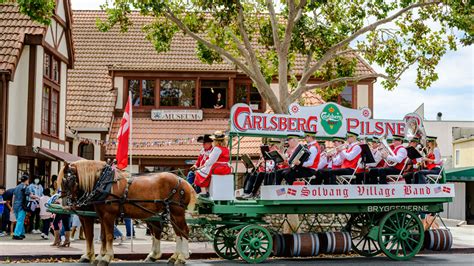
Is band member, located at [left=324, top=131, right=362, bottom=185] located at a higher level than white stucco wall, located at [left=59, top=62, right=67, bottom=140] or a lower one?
lower

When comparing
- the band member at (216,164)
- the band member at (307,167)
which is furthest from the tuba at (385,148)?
the band member at (216,164)

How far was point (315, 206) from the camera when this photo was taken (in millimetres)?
14898

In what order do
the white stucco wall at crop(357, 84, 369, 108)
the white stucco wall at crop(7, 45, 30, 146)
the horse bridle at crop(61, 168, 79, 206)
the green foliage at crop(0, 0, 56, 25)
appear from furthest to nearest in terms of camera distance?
1. the white stucco wall at crop(357, 84, 369, 108)
2. the white stucco wall at crop(7, 45, 30, 146)
3. the green foliage at crop(0, 0, 56, 25)
4. the horse bridle at crop(61, 168, 79, 206)

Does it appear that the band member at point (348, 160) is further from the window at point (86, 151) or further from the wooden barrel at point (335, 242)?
the window at point (86, 151)

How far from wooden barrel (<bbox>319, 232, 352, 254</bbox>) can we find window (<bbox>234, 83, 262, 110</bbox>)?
19.2 m

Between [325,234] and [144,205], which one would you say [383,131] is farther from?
[144,205]

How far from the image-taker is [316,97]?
101ft

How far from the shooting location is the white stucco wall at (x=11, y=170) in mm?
24000

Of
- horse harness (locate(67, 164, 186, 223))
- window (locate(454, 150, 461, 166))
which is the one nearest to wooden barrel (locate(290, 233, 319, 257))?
horse harness (locate(67, 164, 186, 223))

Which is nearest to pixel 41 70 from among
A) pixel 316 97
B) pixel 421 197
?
pixel 316 97

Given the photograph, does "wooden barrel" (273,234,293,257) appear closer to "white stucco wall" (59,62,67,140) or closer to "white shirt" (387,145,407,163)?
"white shirt" (387,145,407,163)

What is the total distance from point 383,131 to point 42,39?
14.1 meters

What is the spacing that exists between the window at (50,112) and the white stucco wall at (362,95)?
13389mm

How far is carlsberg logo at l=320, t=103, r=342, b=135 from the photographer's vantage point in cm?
1528
